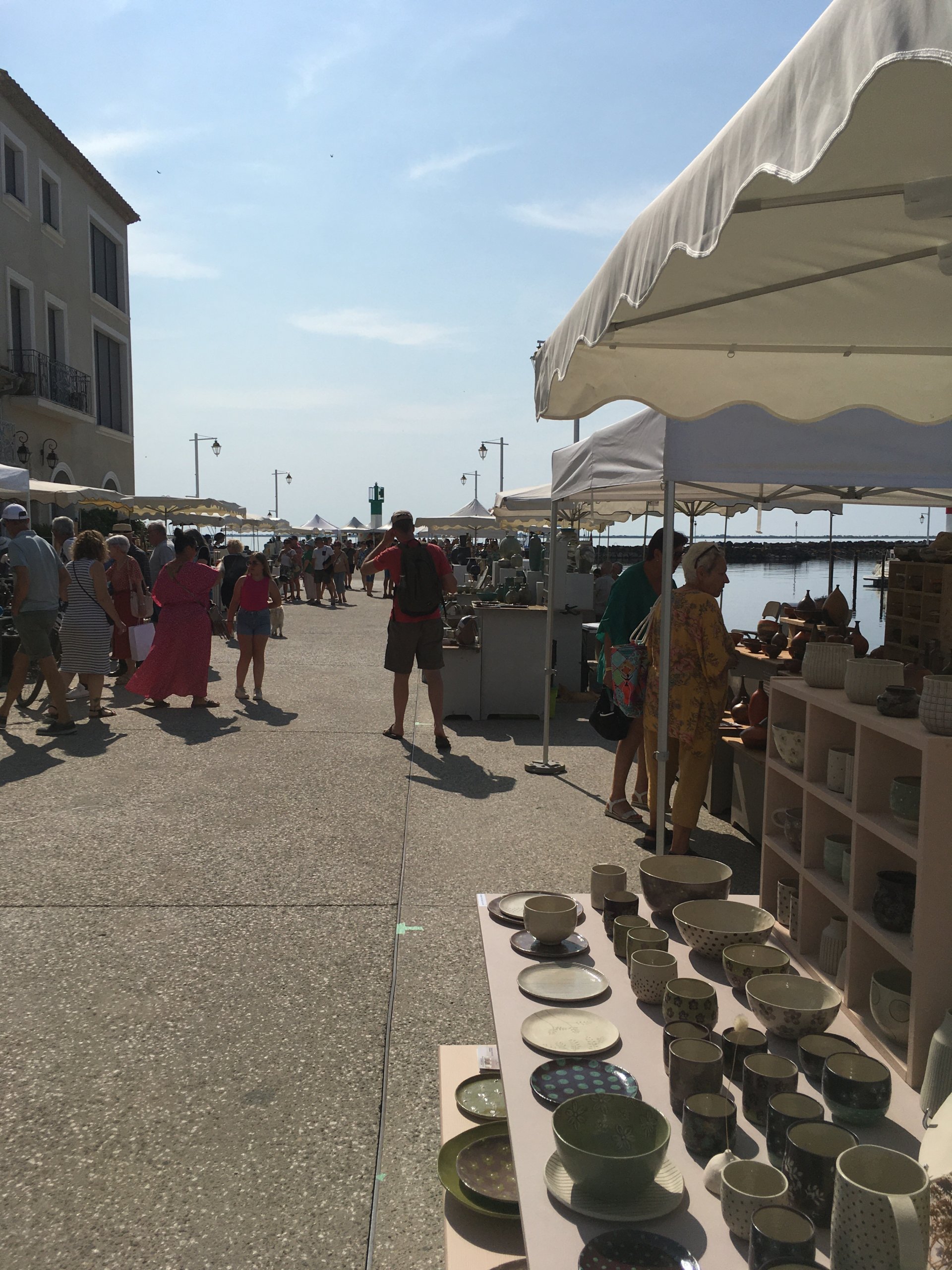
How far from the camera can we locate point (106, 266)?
29844 millimetres

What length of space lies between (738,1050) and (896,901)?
0.57 m

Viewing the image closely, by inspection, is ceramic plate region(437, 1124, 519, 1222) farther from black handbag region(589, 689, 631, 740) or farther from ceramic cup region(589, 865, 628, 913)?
black handbag region(589, 689, 631, 740)

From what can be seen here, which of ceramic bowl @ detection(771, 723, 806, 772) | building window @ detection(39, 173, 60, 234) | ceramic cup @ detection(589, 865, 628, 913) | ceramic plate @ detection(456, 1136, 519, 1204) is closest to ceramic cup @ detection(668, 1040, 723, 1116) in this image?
ceramic plate @ detection(456, 1136, 519, 1204)

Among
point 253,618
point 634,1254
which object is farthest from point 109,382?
point 634,1254

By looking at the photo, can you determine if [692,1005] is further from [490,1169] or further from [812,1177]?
[490,1169]

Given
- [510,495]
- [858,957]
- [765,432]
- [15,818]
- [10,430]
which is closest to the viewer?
[858,957]

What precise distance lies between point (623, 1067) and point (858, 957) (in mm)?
734

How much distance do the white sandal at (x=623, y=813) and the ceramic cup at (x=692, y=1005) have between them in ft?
13.3

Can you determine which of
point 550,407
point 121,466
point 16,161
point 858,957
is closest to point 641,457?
point 550,407

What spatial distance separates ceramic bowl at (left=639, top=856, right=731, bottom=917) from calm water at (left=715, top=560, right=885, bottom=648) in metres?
6.40

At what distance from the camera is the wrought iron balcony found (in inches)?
912

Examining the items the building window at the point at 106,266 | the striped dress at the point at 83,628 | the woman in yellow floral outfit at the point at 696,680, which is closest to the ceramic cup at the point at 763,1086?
the woman in yellow floral outfit at the point at 696,680

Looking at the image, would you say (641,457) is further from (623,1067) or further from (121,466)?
(121,466)

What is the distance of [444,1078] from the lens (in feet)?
9.61
